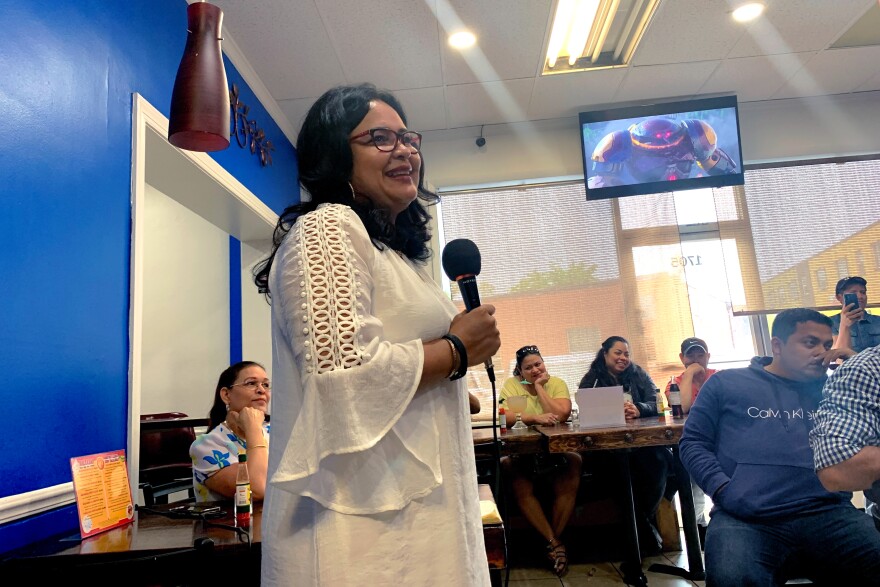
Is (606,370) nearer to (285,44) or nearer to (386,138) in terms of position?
(285,44)

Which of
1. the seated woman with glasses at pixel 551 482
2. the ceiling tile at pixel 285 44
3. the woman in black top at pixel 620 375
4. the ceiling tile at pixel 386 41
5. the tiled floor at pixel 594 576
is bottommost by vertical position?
the tiled floor at pixel 594 576

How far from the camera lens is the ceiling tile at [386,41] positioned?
336 centimetres

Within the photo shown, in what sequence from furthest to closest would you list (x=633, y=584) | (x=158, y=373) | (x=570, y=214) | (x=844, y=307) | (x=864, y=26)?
(x=570, y=214)
(x=158, y=373)
(x=864, y=26)
(x=844, y=307)
(x=633, y=584)

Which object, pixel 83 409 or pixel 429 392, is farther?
pixel 83 409

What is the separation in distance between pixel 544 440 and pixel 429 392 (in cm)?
232

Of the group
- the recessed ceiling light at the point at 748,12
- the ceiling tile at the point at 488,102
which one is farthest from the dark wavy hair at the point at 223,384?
the recessed ceiling light at the point at 748,12

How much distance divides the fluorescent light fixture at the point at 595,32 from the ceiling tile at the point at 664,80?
9.7 inches

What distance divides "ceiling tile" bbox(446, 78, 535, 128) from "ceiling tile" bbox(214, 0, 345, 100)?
91 cm

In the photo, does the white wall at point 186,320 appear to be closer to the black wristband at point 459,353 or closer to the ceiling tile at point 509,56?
the ceiling tile at point 509,56

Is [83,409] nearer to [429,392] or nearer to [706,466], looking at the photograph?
[429,392]

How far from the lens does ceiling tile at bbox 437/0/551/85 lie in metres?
3.41

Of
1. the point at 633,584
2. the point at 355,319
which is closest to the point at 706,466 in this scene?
the point at 633,584

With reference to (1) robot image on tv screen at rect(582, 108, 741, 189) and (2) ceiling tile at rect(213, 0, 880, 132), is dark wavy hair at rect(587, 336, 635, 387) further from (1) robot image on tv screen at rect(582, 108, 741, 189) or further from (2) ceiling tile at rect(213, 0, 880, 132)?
(2) ceiling tile at rect(213, 0, 880, 132)

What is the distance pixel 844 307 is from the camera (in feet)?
11.7
